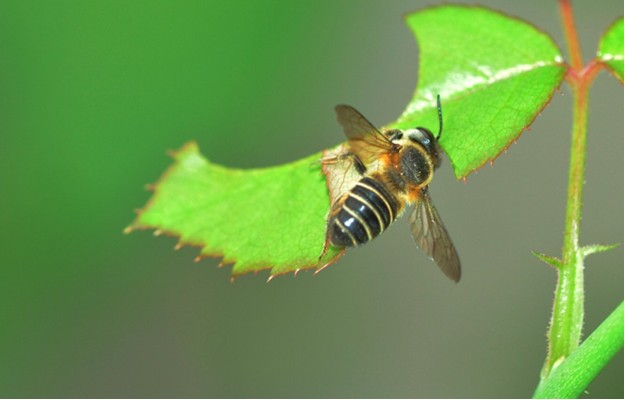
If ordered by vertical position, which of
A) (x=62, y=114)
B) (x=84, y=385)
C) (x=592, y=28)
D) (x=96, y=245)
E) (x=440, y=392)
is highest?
(x=592, y=28)

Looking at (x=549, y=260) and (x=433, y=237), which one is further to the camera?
(x=433, y=237)

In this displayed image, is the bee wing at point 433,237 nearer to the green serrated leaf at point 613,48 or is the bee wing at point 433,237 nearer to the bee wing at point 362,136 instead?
the bee wing at point 362,136

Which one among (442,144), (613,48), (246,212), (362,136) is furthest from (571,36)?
(246,212)

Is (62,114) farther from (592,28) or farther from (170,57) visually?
(592,28)

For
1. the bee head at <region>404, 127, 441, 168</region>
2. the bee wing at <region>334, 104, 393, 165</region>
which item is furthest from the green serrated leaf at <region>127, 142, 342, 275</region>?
the bee head at <region>404, 127, 441, 168</region>

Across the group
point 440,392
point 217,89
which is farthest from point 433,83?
point 440,392

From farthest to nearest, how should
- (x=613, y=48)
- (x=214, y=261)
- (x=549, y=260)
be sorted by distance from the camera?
(x=214, y=261)
(x=613, y=48)
(x=549, y=260)

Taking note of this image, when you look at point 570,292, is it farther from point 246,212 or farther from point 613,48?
point 246,212
